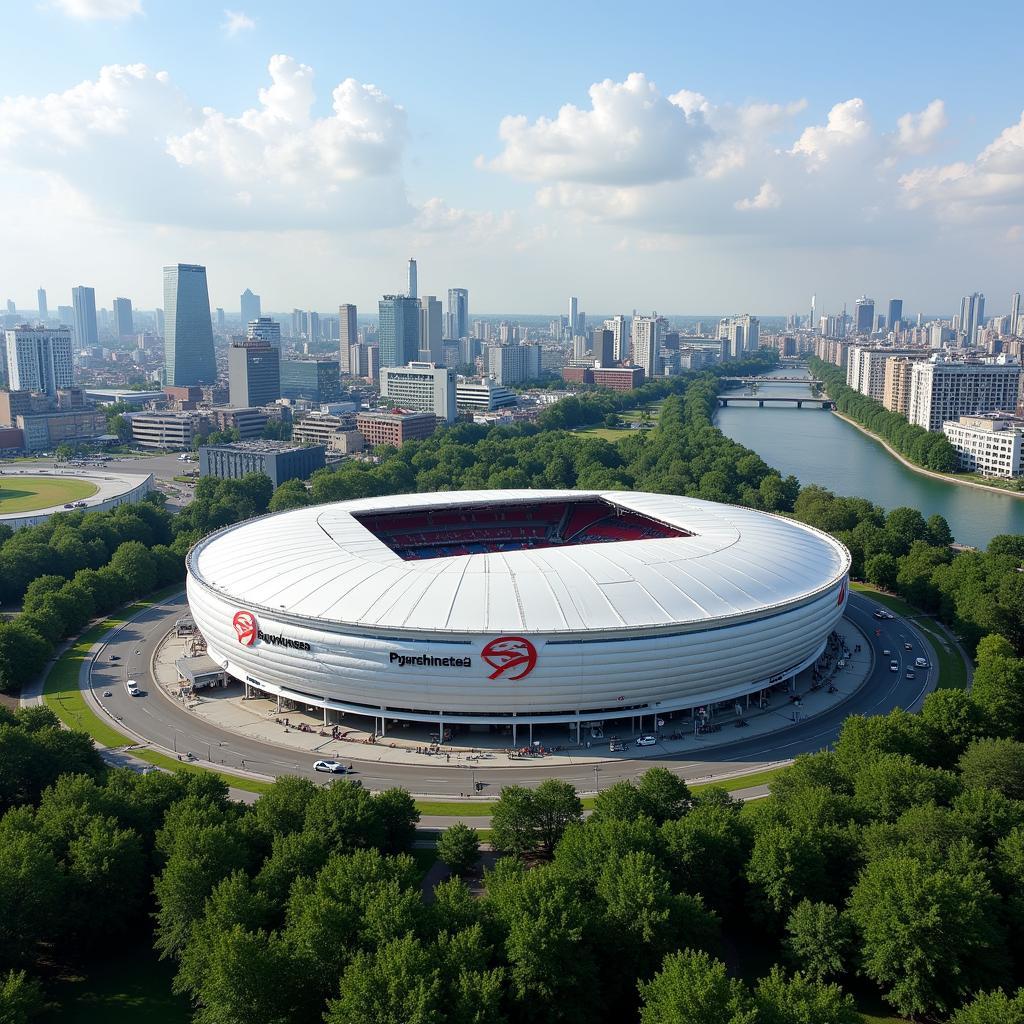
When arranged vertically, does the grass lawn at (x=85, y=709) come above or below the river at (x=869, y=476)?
below

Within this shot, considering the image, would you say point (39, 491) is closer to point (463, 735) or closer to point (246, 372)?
point (463, 735)

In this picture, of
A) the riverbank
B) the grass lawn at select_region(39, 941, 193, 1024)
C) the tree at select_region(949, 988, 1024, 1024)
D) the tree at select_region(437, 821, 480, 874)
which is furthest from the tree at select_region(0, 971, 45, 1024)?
the riverbank

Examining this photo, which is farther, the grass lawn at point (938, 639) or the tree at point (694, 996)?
the grass lawn at point (938, 639)

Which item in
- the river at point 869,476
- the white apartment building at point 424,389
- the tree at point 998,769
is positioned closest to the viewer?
the tree at point 998,769

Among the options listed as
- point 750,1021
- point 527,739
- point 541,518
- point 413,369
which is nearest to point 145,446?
point 413,369

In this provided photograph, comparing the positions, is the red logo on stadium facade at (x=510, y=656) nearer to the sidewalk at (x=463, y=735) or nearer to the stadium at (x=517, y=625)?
the stadium at (x=517, y=625)

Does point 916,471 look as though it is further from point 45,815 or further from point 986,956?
point 45,815

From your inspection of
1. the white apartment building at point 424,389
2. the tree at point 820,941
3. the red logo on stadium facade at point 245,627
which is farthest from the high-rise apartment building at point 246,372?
the tree at point 820,941

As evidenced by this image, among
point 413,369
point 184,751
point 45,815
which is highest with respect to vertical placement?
point 413,369
